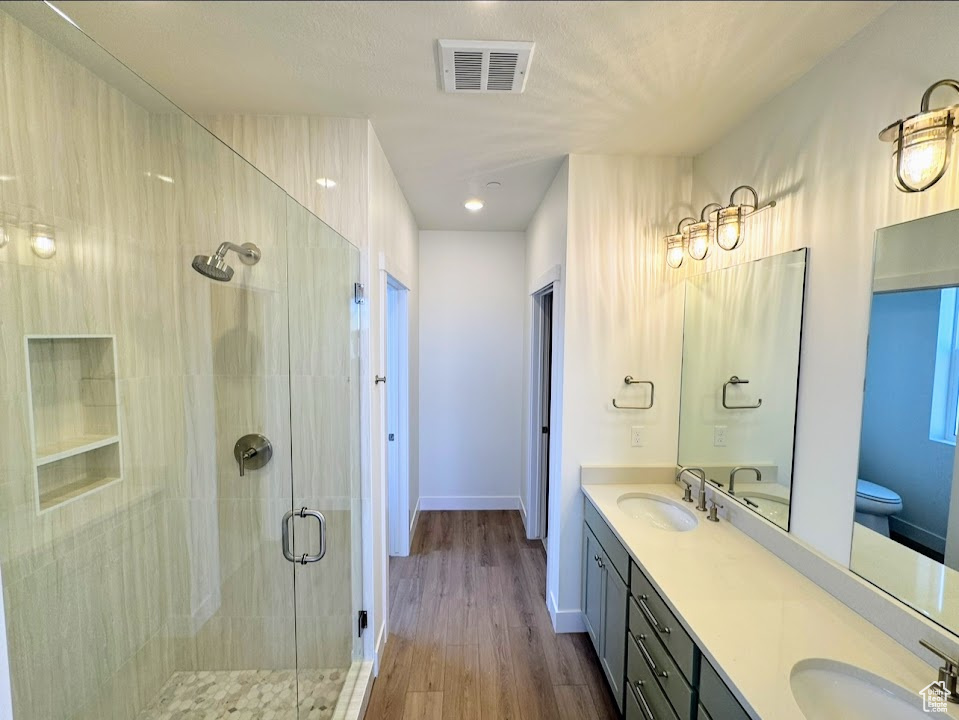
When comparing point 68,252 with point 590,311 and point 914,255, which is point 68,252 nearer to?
point 590,311

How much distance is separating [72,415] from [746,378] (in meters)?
2.56

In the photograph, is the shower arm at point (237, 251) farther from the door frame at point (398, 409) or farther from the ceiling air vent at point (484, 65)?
the door frame at point (398, 409)

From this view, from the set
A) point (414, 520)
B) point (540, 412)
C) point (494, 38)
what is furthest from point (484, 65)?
point (414, 520)

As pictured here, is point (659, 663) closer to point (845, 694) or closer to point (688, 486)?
point (845, 694)

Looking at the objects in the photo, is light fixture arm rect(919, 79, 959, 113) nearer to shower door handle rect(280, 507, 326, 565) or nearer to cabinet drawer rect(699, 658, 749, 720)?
cabinet drawer rect(699, 658, 749, 720)

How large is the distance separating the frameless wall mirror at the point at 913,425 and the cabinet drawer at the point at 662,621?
1.87 ft

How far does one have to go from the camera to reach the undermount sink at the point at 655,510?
6.52ft

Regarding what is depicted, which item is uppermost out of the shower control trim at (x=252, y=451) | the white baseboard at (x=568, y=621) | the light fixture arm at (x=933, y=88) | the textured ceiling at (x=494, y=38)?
the textured ceiling at (x=494, y=38)

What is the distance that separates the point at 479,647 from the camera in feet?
7.25

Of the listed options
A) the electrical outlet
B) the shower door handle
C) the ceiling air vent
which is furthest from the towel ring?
the shower door handle

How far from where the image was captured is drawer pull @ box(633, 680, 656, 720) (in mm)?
1421

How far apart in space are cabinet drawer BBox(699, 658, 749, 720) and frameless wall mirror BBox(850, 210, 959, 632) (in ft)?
1.83

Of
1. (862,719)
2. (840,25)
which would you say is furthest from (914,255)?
(862,719)

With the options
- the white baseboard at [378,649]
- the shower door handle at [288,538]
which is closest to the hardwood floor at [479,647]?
the white baseboard at [378,649]
